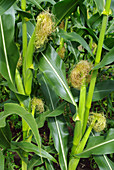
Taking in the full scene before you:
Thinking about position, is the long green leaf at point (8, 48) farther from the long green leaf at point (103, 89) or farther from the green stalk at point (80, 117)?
the long green leaf at point (103, 89)

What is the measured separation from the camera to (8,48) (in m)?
0.84

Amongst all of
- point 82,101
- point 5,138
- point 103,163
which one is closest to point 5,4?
point 82,101

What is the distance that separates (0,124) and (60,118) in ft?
1.64

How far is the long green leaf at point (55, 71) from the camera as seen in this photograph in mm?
897

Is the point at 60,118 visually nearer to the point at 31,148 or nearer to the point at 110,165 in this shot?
the point at 31,148

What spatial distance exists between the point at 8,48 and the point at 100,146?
2.39 feet

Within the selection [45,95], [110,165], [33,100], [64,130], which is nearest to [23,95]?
[33,100]

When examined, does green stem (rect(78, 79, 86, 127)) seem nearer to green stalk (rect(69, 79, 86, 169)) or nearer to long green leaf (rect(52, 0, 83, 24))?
green stalk (rect(69, 79, 86, 169))

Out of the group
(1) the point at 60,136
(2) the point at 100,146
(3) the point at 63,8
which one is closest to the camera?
(3) the point at 63,8

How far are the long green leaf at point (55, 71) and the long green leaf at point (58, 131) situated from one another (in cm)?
21

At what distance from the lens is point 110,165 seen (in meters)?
1.10

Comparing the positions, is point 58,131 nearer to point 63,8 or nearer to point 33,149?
point 33,149

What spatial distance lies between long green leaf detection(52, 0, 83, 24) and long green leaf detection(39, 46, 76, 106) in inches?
6.7

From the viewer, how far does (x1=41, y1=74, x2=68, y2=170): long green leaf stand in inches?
43.4
